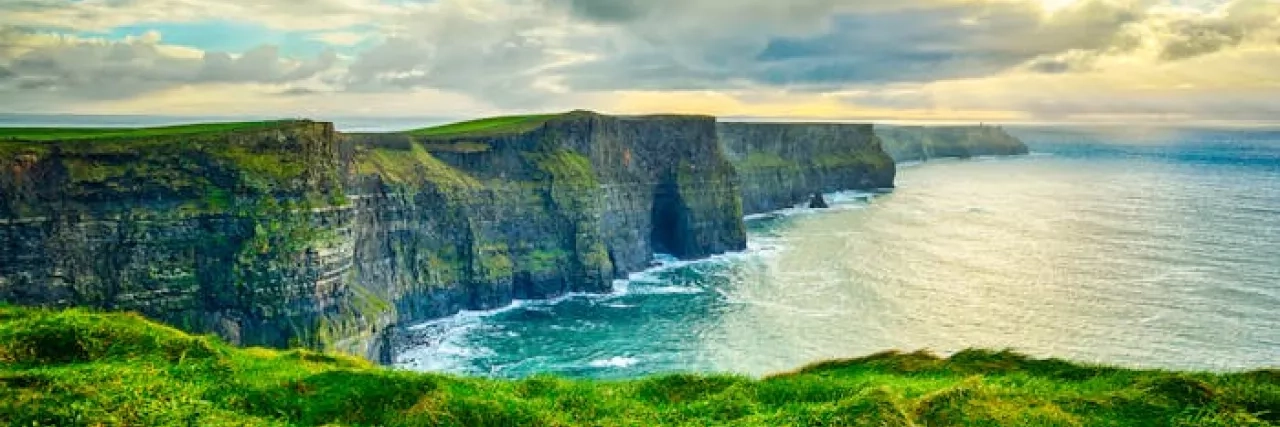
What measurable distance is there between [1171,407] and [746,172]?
147561 mm

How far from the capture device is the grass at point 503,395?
1484 cm

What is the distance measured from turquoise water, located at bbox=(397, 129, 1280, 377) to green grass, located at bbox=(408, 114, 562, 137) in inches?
843

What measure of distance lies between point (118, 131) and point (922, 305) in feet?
225

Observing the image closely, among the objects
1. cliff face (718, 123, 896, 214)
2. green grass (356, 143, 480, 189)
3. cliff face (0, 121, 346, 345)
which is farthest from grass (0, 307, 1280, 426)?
cliff face (718, 123, 896, 214)

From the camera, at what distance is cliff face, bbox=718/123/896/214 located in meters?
165

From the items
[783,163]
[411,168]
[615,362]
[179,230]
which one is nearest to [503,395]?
[179,230]

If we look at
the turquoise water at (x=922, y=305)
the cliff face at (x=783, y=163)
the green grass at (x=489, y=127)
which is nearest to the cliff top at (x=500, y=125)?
the green grass at (x=489, y=127)

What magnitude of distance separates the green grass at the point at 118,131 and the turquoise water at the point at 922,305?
21140mm

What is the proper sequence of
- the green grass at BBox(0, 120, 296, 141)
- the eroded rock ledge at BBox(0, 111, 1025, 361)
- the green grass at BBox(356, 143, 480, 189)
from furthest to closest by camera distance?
the green grass at BBox(356, 143, 480, 189) → the green grass at BBox(0, 120, 296, 141) → the eroded rock ledge at BBox(0, 111, 1025, 361)

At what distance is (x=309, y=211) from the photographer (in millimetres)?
58594

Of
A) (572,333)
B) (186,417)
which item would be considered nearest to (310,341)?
(572,333)

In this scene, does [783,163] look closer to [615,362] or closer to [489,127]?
[489,127]

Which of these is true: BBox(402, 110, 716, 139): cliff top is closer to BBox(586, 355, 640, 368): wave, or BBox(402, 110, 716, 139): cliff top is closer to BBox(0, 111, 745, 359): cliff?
BBox(0, 111, 745, 359): cliff

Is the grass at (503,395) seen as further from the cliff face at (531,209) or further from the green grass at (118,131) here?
the green grass at (118,131)
